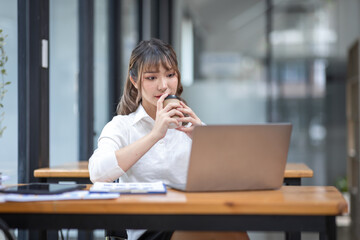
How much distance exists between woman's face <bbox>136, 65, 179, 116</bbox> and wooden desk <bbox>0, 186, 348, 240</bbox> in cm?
77

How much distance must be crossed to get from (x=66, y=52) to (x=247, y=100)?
3.19m

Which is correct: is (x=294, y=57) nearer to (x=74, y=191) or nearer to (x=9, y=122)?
(x=9, y=122)

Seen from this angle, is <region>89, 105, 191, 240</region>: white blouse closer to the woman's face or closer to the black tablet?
the woman's face

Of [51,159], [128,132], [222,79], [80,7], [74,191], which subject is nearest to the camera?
[74,191]

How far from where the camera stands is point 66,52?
3.36 metres

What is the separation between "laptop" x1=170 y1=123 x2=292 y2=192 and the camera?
1.37m

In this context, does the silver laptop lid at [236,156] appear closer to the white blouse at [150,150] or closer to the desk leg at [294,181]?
the white blouse at [150,150]

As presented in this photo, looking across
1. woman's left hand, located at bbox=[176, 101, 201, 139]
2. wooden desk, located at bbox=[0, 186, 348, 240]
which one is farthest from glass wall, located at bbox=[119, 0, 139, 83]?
wooden desk, located at bbox=[0, 186, 348, 240]

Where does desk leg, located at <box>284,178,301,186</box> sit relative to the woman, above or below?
below

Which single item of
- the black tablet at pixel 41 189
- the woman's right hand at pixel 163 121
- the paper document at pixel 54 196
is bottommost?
the paper document at pixel 54 196

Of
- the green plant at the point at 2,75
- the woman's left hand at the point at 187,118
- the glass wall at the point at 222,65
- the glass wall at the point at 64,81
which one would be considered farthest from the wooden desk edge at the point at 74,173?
the glass wall at the point at 222,65

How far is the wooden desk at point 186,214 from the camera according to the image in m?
1.23

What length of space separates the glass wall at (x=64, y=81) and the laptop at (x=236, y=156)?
1.87 meters

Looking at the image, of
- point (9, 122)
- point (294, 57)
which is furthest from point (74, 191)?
point (294, 57)
